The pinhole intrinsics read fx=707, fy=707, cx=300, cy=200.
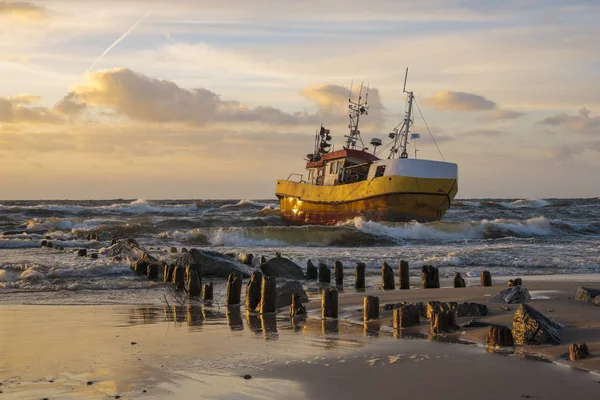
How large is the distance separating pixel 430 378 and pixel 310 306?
547 cm

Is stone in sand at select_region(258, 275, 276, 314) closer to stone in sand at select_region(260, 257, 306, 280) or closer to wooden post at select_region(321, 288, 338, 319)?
wooden post at select_region(321, 288, 338, 319)

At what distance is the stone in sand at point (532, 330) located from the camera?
7551 mm

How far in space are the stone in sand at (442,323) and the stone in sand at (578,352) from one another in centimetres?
184

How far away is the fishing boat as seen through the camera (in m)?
34.5

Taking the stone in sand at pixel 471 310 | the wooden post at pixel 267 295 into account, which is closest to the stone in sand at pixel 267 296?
the wooden post at pixel 267 295

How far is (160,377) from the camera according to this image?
657 cm

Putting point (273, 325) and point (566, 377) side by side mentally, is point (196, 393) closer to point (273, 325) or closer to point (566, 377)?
point (566, 377)

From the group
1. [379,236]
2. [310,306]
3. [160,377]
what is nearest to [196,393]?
[160,377]

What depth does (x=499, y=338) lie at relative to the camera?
7.58 meters

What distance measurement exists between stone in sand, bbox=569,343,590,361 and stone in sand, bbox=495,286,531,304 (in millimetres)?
3565

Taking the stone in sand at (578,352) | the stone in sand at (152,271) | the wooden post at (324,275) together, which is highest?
the stone in sand at (578,352)

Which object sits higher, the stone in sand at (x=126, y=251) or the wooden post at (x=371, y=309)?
the wooden post at (x=371, y=309)

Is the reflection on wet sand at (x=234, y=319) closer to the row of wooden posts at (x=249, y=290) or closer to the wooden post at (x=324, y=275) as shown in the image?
the row of wooden posts at (x=249, y=290)

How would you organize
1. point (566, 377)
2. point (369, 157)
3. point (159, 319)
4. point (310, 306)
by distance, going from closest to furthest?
point (566, 377), point (159, 319), point (310, 306), point (369, 157)
